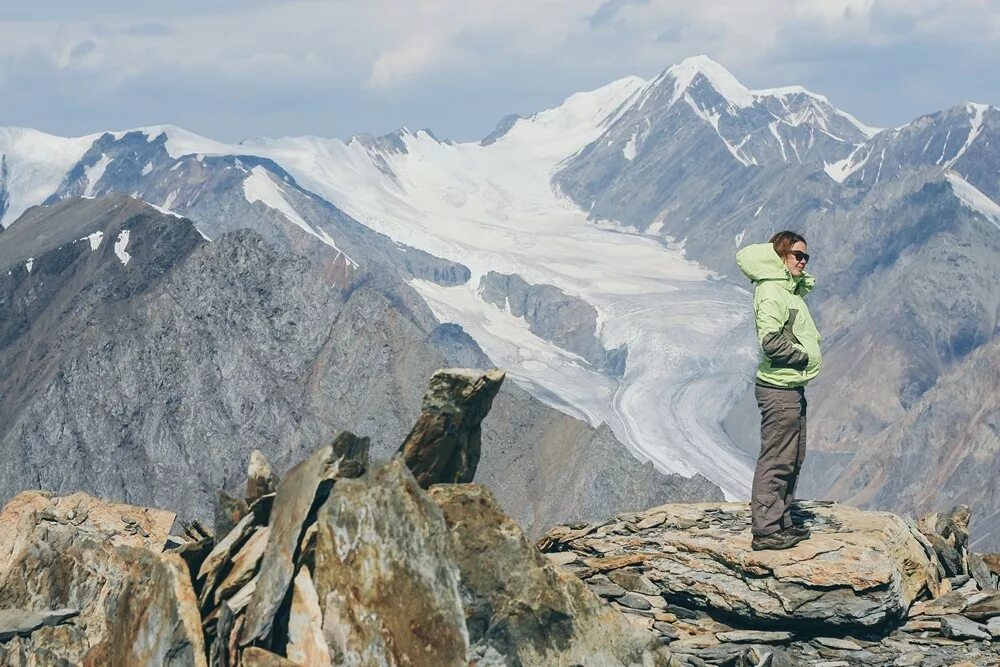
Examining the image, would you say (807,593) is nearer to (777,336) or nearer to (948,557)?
(777,336)

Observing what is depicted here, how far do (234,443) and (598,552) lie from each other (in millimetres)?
126446

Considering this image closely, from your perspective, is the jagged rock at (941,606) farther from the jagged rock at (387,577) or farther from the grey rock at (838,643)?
the jagged rock at (387,577)

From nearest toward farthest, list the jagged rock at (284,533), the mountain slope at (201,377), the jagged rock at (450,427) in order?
1. the jagged rock at (284,533)
2. the jagged rock at (450,427)
3. the mountain slope at (201,377)

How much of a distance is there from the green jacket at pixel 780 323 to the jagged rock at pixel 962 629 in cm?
356

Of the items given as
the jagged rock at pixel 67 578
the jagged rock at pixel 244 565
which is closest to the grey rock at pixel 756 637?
the jagged rock at pixel 244 565

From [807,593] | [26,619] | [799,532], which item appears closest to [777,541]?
[799,532]

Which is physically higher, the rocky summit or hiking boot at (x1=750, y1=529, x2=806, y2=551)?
hiking boot at (x1=750, y1=529, x2=806, y2=551)

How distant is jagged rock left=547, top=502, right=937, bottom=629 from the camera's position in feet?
54.4

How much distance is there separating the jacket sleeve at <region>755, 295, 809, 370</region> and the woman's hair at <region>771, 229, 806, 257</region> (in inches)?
29.7

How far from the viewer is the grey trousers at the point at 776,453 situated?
17422 millimetres

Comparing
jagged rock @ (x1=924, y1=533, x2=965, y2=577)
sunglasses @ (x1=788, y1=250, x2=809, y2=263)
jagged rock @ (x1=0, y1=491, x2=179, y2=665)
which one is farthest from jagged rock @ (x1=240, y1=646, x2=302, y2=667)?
jagged rock @ (x1=924, y1=533, x2=965, y2=577)

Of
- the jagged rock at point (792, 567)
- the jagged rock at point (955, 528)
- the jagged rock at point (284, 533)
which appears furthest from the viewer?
the jagged rock at point (955, 528)

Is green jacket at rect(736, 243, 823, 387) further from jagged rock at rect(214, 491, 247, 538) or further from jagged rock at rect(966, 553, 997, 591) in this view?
jagged rock at rect(214, 491, 247, 538)

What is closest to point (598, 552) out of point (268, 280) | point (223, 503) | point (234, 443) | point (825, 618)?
point (825, 618)
